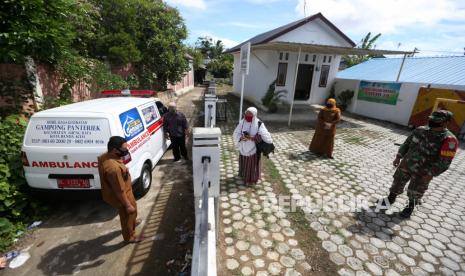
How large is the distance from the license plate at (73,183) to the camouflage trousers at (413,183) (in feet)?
17.0

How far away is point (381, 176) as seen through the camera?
17.3ft

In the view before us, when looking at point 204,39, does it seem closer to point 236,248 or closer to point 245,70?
point 245,70

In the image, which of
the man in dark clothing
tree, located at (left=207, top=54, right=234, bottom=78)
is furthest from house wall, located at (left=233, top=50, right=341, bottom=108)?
tree, located at (left=207, top=54, right=234, bottom=78)

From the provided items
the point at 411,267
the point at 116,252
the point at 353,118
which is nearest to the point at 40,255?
the point at 116,252

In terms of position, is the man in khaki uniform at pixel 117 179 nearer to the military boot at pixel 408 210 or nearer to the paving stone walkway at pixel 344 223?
the paving stone walkway at pixel 344 223

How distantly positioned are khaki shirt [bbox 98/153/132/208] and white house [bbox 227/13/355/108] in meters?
10.8

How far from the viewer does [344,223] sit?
11.7 ft

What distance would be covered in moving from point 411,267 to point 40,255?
4983mm

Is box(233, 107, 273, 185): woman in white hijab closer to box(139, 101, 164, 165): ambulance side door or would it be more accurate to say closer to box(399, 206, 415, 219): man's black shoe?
box(139, 101, 164, 165): ambulance side door

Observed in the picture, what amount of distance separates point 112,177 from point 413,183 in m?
4.63

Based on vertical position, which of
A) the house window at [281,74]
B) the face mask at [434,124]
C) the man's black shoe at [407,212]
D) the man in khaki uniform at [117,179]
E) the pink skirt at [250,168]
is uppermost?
the house window at [281,74]

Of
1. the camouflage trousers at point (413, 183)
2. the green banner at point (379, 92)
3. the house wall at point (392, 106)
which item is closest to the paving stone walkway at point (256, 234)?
the camouflage trousers at point (413, 183)

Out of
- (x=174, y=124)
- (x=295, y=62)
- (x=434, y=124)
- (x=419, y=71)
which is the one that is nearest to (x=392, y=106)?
(x=419, y=71)

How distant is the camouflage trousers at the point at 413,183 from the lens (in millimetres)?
3502
